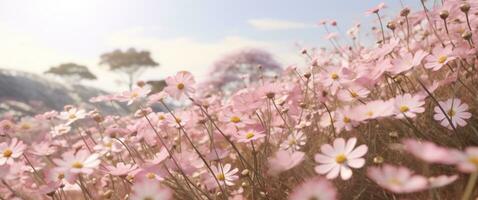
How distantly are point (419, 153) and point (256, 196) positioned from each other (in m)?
1.27

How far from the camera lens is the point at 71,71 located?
31.4 meters

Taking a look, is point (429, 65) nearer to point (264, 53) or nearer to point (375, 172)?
point (375, 172)

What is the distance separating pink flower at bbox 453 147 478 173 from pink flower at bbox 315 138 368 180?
44cm

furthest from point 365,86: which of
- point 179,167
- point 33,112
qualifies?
point 33,112

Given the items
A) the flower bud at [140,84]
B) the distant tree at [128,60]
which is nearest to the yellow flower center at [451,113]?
the flower bud at [140,84]

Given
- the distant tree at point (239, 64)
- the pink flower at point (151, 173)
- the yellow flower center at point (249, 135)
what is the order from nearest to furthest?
the pink flower at point (151, 173) < the yellow flower center at point (249, 135) < the distant tree at point (239, 64)

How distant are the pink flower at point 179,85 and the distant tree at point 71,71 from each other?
103 ft

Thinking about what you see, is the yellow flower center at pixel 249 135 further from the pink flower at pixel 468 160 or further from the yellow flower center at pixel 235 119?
the pink flower at pixel 468 160

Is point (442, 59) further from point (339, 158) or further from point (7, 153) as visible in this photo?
point (7, 153)

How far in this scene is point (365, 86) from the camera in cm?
201

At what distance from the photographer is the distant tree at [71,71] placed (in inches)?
1227

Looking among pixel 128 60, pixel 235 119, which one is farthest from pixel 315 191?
pixel 128 60

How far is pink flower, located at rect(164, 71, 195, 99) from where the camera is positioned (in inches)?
82.5

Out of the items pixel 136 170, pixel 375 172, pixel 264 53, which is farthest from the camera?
pixel 264 53
